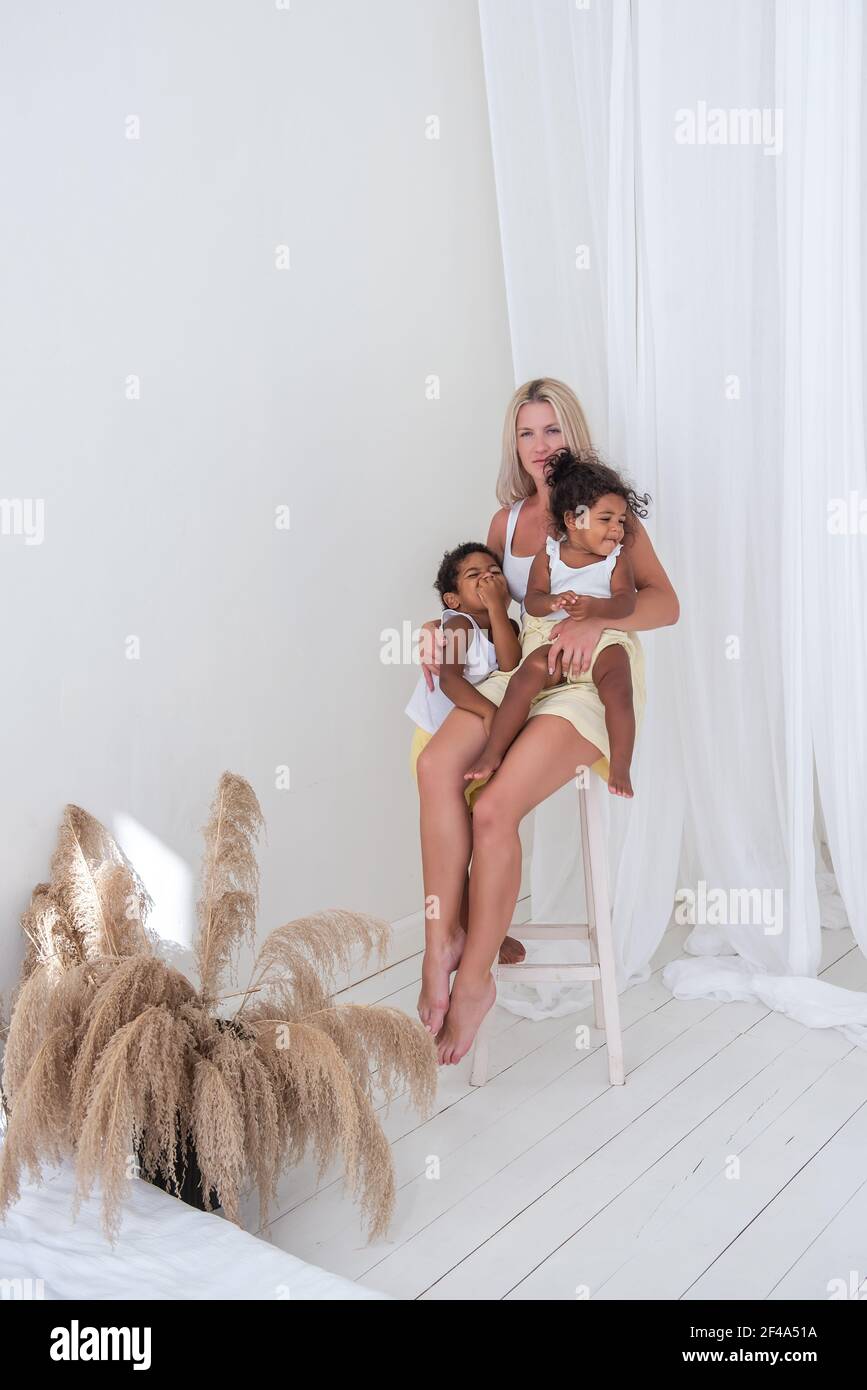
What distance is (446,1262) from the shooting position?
189cm

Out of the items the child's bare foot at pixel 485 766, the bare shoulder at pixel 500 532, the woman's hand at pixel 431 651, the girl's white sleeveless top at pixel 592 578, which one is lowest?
the child's bare foot at pixel 485 766

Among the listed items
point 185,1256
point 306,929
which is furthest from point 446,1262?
point 306,929

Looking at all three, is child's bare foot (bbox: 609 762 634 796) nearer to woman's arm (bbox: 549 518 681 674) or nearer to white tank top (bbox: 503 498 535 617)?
woman's arm (bbox: 549 518 681 674)

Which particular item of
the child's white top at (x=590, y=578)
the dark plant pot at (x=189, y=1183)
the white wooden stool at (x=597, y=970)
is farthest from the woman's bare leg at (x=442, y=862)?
the dark plant pot at (x=189, y=1183)

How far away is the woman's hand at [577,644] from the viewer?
2.43 metres

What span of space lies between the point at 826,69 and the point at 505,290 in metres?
1.03

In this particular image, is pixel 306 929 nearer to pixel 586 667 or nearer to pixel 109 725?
pixel 109 725

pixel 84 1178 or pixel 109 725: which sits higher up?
pixel 109 725

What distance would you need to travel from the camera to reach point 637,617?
97.7 inches

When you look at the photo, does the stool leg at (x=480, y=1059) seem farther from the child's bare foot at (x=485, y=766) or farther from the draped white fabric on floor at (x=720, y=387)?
the child's bare foot at (x=485, y=766)

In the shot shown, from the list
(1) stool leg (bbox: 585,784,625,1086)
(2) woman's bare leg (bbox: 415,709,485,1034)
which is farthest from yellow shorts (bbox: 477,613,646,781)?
(2) woman's bare leg (bbox: 415,709,485,1034)

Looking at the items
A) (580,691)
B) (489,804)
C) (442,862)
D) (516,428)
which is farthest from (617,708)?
(516,428)

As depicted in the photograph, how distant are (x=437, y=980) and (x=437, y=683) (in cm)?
61

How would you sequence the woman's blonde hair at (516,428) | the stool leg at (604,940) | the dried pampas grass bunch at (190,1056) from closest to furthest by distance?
the dried pampas grass bunch at (190,1056), the stool leg at (604,940), the woman's blonde hair at (516,428)
